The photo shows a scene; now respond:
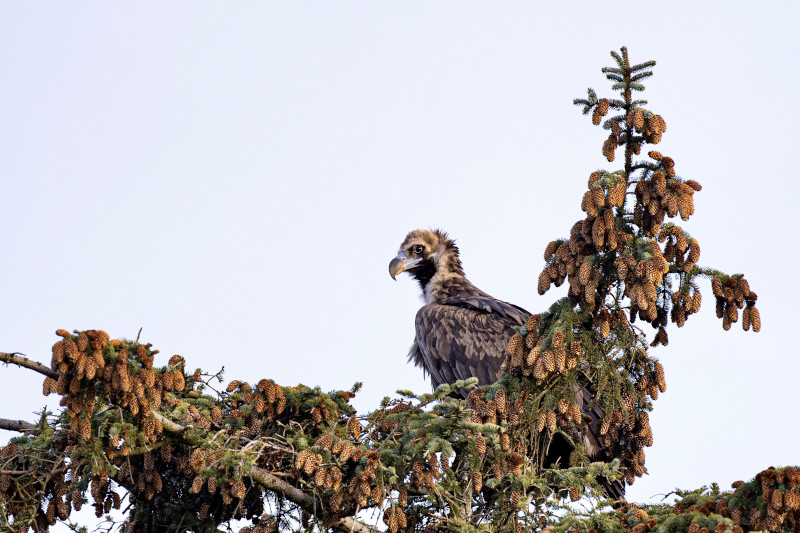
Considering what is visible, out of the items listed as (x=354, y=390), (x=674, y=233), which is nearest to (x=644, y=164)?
(x=674, y=233)

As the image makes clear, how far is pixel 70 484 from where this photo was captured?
6160 millimetres

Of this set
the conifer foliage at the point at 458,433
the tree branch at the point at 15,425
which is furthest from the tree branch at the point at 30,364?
the tree branch at the point at 15,425

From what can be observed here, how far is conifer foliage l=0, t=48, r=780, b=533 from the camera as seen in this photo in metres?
5.73

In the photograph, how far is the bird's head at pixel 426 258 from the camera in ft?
39.7

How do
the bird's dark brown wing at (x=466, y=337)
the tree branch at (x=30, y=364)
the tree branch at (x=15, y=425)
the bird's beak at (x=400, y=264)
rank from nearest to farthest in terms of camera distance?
the tree branch at (x=30, y=364), the tree branch at (x=15, y=425), the bird's dark brown wing at (x=466, y=337), the bird's beak at (x=400, y=264)

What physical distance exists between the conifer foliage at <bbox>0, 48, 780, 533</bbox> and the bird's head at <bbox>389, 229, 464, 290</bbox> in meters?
5.21

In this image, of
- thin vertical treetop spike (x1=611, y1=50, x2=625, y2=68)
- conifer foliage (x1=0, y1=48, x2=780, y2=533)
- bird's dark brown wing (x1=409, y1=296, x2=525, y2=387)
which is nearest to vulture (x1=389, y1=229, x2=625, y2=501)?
bird's dark brown wing (x1=409, y1=296, x2=525, y2=387)

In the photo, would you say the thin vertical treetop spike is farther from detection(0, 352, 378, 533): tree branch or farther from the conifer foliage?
detection(0, 352, 378, 533): tree branch

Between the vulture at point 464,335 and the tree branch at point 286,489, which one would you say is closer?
the tree branch at point 286,489

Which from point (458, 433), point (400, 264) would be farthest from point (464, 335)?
point (458, 433)

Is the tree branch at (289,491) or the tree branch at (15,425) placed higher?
the tree branch at (15,425)

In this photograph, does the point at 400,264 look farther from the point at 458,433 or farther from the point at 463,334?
the point at 458,433

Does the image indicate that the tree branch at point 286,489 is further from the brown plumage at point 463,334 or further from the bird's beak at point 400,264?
the bird's beak at point 400,264

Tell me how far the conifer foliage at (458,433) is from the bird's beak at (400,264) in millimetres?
5161
